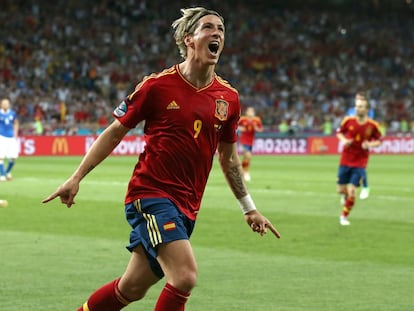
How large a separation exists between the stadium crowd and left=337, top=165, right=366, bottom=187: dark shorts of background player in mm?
25809

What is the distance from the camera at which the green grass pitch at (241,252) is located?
29.8 feet

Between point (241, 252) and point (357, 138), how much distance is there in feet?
17.0

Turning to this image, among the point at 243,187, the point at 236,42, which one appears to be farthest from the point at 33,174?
the point at 236,42

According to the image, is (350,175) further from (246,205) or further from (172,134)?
(172,134)

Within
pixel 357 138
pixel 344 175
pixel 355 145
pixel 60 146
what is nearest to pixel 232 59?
pixel 60 146

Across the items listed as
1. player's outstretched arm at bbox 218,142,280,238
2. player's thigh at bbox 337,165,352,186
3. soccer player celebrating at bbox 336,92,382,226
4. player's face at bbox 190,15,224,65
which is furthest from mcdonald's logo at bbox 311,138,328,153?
player's face at bbox 190,15,224,65

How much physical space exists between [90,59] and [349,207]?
109ft

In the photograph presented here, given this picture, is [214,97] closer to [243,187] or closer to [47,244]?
[243,187]

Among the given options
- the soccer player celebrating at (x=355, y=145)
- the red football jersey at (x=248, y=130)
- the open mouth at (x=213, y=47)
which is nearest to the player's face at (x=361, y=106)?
the soccer player celebrating at (x=355, y=145)

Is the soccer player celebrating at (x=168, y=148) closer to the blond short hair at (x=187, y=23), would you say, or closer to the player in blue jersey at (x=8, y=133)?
the blond short hair at (x=187, y=23)

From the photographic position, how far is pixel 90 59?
47719 millimetres

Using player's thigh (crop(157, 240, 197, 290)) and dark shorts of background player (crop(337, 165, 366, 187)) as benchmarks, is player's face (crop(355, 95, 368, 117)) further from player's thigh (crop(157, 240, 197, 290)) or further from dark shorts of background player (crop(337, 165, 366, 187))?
player's thigh (crop(157, 240, 197, 290))

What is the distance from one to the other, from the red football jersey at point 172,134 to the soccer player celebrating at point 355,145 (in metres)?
10.1

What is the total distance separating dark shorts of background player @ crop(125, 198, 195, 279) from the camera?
6039 millimetres
